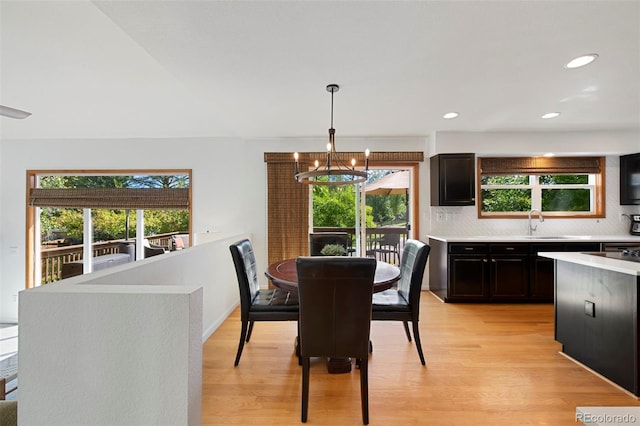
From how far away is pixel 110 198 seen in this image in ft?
14.2

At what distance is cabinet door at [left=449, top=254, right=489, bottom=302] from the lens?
375 centimetres

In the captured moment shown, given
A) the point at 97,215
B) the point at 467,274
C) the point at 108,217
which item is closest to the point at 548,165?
the point at 467,274

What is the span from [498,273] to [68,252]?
20.3 feet

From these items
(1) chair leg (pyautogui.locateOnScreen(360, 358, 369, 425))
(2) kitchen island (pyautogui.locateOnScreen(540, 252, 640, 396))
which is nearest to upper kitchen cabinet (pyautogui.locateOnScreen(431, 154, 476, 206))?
(2) kitchen island (pyautogui.locateOnScreen(540, 252, 640, 396))

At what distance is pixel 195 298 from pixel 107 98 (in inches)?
131

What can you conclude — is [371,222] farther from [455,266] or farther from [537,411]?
[537,411]

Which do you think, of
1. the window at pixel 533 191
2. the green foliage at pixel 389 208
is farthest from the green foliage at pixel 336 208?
the window at pixel 533 191

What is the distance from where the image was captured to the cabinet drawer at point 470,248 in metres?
3.74

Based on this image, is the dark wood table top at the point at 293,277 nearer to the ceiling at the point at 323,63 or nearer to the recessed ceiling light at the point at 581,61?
the ceiling at the point at 323,63

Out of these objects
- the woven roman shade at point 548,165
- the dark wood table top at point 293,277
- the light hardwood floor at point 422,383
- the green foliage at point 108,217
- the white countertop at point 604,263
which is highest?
the woven roman shade at point 548,165


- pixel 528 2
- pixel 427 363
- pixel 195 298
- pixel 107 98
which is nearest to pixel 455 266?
pixel 427 363

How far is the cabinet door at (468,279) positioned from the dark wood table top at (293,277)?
1679 mm

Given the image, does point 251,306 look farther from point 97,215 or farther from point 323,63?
point 97,215

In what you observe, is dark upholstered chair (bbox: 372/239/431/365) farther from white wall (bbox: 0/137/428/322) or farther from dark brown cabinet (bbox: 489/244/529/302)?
white wall (bbox: 0/137/428/322)
